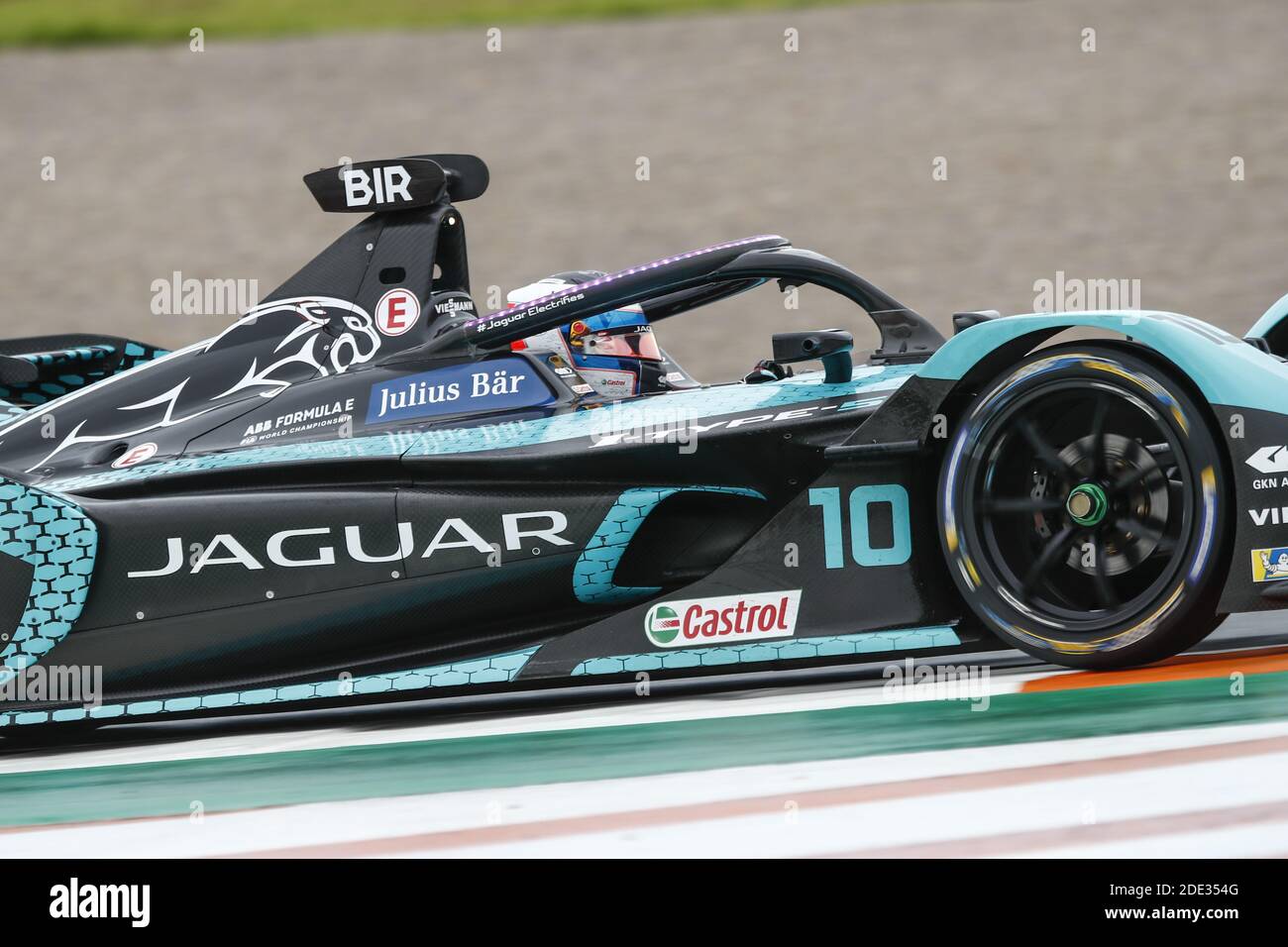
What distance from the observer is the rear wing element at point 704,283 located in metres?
4.72

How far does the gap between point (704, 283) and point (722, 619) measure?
1097 mm

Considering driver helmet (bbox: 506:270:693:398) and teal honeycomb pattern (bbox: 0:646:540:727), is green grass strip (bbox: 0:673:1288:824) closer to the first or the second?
teal honeycomb pattern (bbox: 0:646:540:727)

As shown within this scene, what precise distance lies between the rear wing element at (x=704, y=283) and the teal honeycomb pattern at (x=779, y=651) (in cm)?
101

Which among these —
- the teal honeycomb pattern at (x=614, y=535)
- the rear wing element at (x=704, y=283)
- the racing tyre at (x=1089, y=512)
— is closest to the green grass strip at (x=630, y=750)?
the racing tyre at (x=1089, y=512)

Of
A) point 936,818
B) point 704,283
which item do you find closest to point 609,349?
point 704,283

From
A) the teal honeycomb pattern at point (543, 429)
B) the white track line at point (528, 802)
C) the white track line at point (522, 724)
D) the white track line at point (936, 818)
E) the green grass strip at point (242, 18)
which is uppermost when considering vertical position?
the green grass strip at point (242, 18)

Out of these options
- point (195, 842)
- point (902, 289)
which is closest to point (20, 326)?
point (902, 289)

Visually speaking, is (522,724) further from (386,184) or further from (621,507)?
(386,184)

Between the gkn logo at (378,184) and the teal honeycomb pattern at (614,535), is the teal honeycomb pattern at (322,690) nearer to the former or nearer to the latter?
the teal honeycomb pattern at (614,535)

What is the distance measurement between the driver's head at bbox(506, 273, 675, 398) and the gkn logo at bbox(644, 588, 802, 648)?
3.46 feet

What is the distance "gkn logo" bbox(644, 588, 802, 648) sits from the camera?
Answer: 4.29 metres

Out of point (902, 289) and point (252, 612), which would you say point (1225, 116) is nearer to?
point (902, 289)

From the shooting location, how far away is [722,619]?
4316mm
